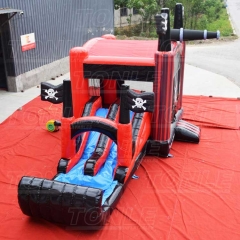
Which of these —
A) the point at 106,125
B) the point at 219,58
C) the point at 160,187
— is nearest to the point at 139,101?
the point at 106,125

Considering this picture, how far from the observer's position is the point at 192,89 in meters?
10.8

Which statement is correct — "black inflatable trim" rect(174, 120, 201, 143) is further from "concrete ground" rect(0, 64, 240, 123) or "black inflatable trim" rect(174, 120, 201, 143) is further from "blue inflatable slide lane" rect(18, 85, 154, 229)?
"concrete ground" rect(0, 64, 240, 123)

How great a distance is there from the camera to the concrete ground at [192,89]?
9.38 m

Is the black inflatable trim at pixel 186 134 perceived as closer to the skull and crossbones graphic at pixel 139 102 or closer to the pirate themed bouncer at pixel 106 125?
the pirate themed bouncer at pixel 106 125

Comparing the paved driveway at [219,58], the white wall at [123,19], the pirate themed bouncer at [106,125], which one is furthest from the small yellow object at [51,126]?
the white wall at [123,19]

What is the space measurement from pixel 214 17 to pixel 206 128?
18010 millimetres

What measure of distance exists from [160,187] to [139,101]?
4.94ft

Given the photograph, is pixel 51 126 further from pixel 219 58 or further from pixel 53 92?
pixel 219 58

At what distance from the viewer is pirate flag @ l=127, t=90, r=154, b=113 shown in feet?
16.5

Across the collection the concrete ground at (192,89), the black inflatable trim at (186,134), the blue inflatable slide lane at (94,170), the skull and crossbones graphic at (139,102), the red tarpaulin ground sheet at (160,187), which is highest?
the skull and crossbones graphic at (139,102)

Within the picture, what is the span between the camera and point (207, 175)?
600 cm

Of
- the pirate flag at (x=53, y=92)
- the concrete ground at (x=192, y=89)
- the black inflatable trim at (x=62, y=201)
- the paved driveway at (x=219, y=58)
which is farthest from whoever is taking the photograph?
the paved driveway at (x=219, y=58)

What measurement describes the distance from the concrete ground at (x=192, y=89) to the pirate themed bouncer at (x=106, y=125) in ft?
9.99

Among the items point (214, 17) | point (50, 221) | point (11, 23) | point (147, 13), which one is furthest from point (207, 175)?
point (214, 17)
